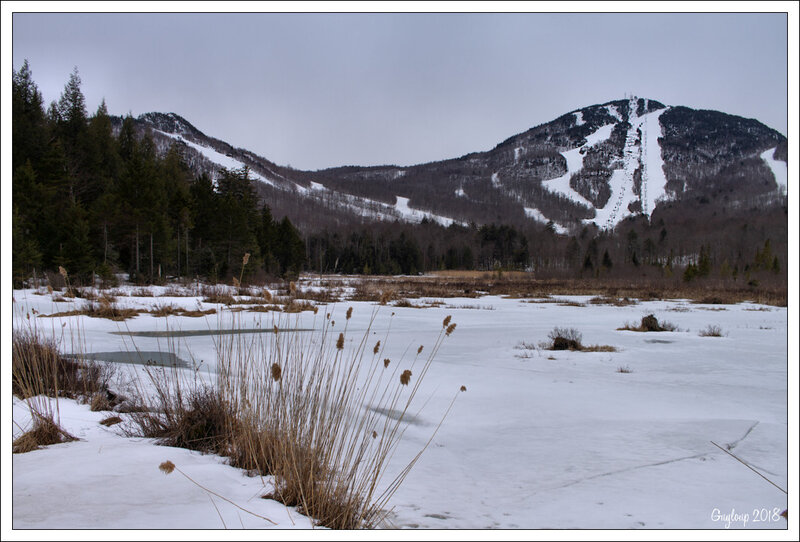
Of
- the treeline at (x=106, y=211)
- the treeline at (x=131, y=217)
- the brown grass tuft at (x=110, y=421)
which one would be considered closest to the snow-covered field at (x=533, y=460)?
the brown grass tuft at (x=110, y=421)

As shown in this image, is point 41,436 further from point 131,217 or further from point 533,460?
point 131,217

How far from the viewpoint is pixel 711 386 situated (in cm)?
681

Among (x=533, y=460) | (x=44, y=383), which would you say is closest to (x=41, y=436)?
(x=44, y=383)

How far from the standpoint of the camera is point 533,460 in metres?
4.07

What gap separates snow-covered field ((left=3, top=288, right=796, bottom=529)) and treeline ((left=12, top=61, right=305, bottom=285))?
1818cm

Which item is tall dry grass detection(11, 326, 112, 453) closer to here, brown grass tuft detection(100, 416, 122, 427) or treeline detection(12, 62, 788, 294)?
brown grass tuft detection(100, 416, 122, 427)

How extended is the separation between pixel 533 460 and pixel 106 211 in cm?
3210

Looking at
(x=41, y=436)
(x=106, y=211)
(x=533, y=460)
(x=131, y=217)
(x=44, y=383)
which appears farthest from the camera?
(x=131, y=217)

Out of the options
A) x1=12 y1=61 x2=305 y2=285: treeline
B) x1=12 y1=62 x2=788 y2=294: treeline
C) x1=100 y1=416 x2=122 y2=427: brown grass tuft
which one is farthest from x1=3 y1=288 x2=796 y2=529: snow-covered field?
x1=12 y1=61 x2=305 y2=285: treeline

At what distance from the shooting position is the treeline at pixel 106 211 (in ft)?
88.3

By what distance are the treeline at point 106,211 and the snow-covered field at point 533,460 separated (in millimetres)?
18182

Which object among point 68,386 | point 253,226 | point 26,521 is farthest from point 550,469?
point 253,226

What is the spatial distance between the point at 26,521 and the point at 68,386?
359 centimetres

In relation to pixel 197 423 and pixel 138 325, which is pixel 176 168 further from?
pixel 197 423
